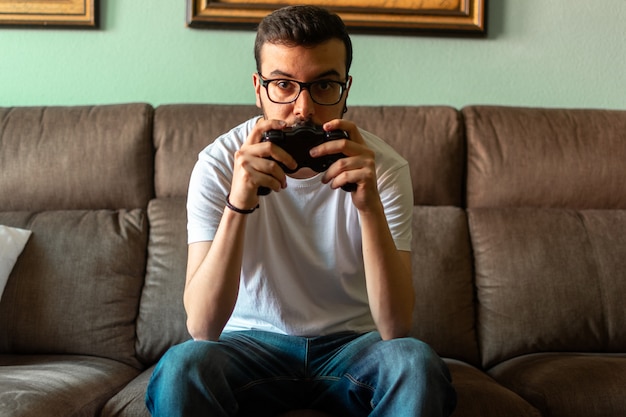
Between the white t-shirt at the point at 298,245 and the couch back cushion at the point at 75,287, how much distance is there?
0.49 meters

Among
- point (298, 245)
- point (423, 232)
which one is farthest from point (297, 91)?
point (423, 232)

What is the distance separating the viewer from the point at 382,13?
2.38 meters

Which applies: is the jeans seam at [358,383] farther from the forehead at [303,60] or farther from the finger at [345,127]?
the forehead at [303,60]

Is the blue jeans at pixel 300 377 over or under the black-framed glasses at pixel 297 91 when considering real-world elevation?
under

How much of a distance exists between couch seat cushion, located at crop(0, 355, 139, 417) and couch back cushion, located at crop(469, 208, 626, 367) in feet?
3.12

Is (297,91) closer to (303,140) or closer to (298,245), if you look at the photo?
(303,140)

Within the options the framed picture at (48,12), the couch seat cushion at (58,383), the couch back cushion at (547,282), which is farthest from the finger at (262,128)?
the framed picture at (48,12)

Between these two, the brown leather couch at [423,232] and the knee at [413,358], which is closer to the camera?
the knee at [413,358]

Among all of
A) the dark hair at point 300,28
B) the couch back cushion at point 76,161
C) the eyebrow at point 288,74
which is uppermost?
the dark hair at point 300,28

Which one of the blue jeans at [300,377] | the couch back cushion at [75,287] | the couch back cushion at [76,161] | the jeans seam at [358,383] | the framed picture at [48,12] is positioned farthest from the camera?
the framed picture at [48,12]

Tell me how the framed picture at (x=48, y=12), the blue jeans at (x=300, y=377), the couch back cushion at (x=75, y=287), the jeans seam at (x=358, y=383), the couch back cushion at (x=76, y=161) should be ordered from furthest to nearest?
the framed picture at (x=48, y=12) → the couch back cushion at (x=76, y=161) → the couch back cushion at (x=75, y=287) → the jeans seam at (x=358, y=383) → the blue jeans at (x=300, y=377)

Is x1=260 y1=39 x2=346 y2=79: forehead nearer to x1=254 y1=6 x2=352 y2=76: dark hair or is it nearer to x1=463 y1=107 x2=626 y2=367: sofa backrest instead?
x1=254 y1=6 x2=352 y2=76: dark hair

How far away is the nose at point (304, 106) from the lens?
1.43 meters

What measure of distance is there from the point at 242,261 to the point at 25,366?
616mm
